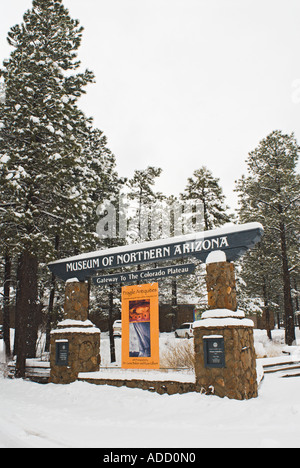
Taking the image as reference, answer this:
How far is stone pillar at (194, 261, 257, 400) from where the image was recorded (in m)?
7.74

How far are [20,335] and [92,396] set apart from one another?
5029 mm

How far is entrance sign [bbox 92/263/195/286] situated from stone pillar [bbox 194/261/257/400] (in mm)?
854

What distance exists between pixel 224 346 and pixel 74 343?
185 inches

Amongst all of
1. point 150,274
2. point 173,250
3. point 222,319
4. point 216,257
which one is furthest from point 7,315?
point 222,319

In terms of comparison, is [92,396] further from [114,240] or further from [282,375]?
[114,240]

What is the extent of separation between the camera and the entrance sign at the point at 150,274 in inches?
371

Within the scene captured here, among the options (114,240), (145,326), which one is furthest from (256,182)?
(145,326)

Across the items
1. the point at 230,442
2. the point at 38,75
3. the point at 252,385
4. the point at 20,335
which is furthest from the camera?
the point at 38,75

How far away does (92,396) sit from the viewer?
8.77m

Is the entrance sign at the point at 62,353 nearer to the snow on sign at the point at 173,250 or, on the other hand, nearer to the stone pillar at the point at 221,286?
the snow on sign at the point at 173,250

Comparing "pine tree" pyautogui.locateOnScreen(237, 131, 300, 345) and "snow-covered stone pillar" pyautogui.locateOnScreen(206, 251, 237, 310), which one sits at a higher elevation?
"pine tree" pyautogui.locateOnScreen(237, 131, 300, 345)

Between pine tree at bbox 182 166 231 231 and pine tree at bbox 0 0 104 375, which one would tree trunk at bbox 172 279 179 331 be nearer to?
pine tree at bbox 182 166 231 231

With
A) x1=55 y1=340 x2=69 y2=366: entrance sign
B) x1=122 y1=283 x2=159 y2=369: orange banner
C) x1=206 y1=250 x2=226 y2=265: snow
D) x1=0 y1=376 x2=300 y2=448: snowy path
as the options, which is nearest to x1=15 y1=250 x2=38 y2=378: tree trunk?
x1=55 y1=340 x2=69 y2=366: entrance sign

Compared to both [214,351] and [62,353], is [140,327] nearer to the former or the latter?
[62,353]
